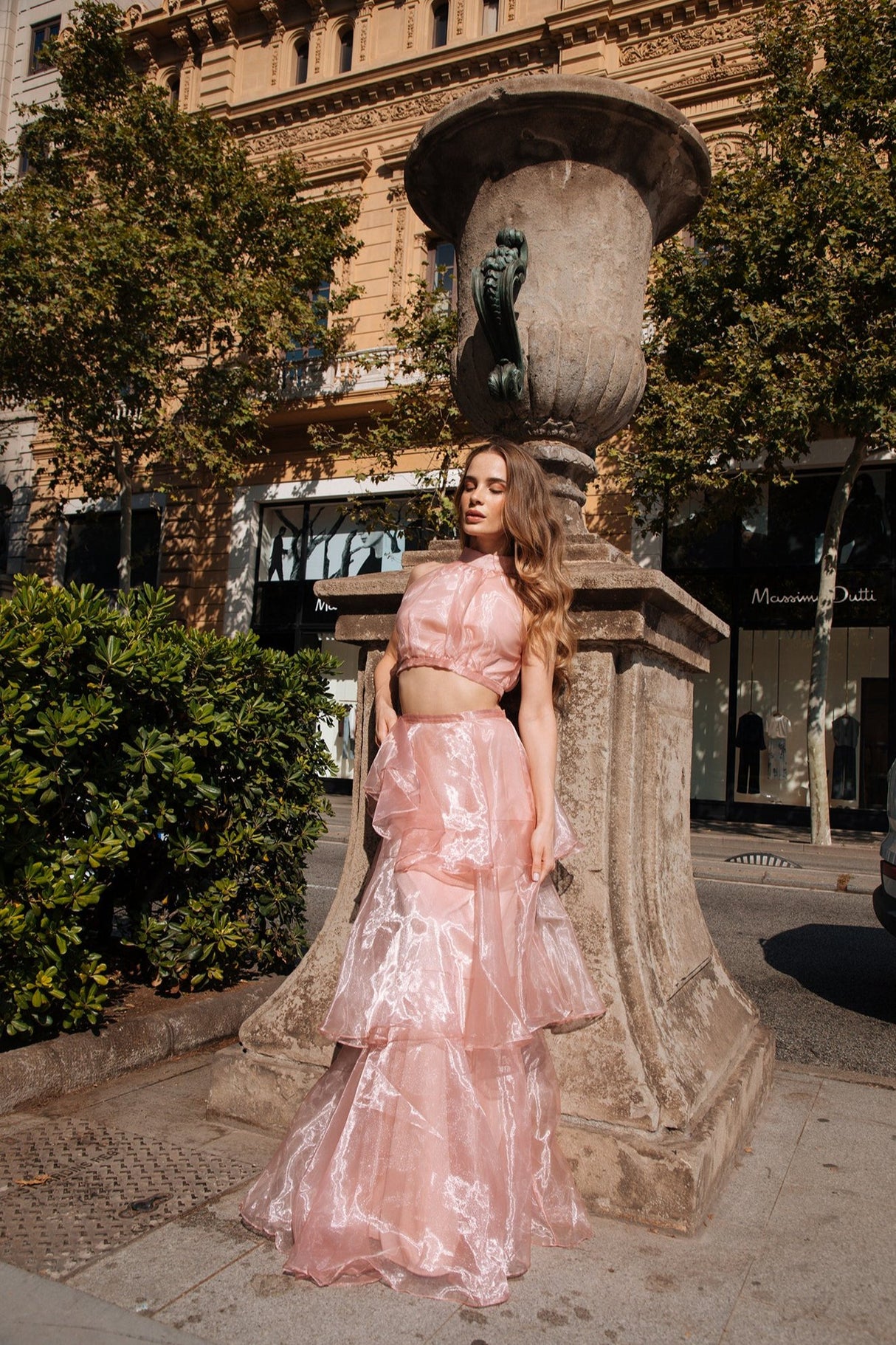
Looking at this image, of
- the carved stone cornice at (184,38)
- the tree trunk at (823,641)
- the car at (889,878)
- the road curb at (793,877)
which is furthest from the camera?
the carved stone cornice at (184,38)

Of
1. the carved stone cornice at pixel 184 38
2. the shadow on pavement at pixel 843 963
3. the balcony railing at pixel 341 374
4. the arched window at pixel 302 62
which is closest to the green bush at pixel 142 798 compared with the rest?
the shadow on pavement at pixel 843 963

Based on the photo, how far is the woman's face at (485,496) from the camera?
9.15 feet

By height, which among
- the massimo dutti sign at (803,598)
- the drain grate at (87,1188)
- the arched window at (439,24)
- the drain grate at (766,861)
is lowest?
the drain grate at (87,1188)

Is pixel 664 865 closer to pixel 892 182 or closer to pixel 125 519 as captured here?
pixel 892 182

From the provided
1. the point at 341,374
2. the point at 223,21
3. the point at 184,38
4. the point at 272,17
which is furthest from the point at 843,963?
the point at 184,38

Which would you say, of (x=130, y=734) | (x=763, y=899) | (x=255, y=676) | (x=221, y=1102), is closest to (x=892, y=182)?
(x=763, y=899)

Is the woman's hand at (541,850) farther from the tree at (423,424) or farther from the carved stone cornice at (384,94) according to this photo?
the carved stone cornice at (384,94)

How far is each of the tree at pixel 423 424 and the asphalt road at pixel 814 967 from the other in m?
7.24

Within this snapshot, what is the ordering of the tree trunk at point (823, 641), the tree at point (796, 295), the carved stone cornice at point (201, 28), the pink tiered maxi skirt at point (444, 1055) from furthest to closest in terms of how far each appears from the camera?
the carved stone cornice at point (201, 28) < the tree trunk at point (823, 641) < the tree at point (796, 295) < the pink tiered maxi skirt at point (444, 1055)

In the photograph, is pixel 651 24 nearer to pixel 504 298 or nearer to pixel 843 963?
pixel 843 963

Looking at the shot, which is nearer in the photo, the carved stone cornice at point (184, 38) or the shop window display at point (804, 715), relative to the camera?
the shop window display at point (804, 715)

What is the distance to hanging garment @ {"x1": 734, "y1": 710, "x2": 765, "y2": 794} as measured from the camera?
50.5 feet

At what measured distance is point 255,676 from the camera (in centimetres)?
455

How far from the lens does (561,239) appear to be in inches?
144
